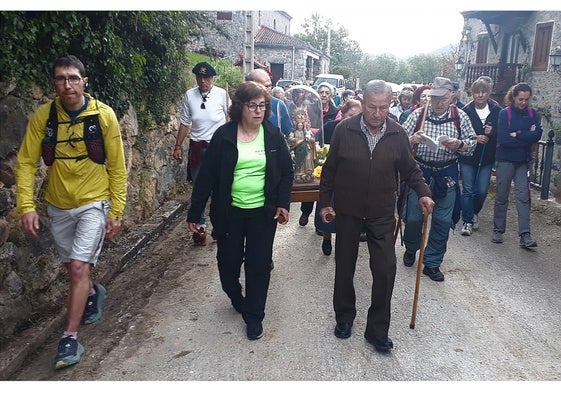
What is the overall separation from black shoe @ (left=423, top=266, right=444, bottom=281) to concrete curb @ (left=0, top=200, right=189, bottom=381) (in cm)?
306

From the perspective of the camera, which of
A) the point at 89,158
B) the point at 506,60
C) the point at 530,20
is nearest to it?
the point at 89,158

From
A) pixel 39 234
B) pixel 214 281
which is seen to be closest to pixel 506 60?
pixel 214 281

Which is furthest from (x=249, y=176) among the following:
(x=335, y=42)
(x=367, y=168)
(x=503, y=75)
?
(x=335, y=42)

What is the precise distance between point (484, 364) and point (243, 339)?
166 cm

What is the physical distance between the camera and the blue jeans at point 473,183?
6.23m

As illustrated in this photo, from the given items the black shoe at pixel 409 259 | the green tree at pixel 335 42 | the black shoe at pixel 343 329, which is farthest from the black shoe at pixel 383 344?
the green tree at pixel 335 42

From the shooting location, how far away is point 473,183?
6.27 metres

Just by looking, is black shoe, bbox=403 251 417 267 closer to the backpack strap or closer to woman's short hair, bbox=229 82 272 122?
the backpack strap

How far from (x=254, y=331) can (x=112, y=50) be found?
10.3 feet

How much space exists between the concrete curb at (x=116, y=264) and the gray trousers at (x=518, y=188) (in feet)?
13.9

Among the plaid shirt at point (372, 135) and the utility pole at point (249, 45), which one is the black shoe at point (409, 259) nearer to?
the plaid shirt at point (372, 135)

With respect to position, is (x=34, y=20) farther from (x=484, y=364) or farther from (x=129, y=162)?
(x=484, y=364)

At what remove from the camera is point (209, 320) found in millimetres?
4059

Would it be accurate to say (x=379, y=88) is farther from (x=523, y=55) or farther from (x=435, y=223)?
(x=523, y=55)
